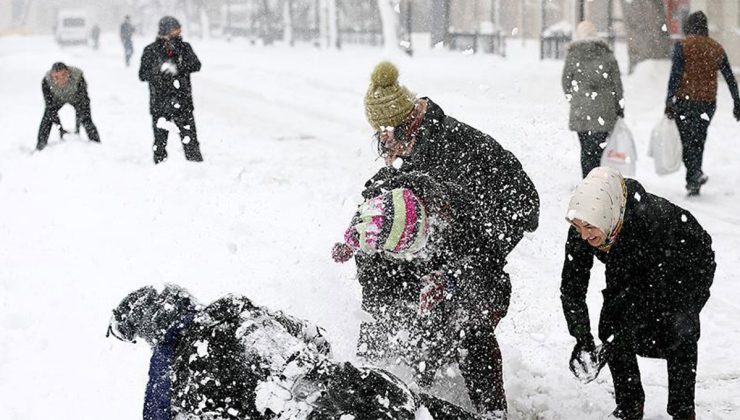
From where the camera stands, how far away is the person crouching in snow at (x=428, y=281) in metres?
3.46

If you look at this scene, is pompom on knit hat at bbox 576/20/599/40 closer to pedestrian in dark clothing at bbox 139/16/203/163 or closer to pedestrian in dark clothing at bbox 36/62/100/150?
pedestrian in dark clothing at bbox 139/16/203/163

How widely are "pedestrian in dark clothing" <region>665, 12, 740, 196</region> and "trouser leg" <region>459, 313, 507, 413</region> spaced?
5.60 m

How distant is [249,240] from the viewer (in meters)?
6.97

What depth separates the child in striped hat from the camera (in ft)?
11.1

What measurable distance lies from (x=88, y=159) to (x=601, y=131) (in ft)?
20.0

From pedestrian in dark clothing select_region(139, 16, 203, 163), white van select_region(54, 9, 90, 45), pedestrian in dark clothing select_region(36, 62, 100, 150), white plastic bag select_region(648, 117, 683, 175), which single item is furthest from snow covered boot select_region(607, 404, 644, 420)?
white van select_region(54, 9, 90, 45)

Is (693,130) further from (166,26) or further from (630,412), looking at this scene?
(166,26)

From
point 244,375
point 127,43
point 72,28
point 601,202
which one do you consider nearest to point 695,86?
point 601,202

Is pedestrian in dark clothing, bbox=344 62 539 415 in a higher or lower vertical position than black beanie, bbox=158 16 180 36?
lower

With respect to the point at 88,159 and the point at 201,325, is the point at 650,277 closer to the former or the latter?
the point at 201,325

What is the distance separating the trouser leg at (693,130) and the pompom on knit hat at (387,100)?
18.3 feet

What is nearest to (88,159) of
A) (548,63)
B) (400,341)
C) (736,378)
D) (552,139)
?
(552,139)

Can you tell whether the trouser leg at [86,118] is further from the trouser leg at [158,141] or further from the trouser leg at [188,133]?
the trouser leg at [188,133]

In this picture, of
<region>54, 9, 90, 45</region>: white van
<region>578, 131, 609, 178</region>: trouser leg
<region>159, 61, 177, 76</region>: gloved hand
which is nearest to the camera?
<region>578, 131, 609, 178</region>: trouser leg
